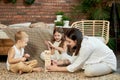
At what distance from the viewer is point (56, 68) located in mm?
3883

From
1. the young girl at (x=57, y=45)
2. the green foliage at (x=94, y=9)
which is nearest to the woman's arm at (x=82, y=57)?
the young girl at (x=57, y=45)

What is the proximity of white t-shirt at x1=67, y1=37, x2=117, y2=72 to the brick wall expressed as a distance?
2761mm

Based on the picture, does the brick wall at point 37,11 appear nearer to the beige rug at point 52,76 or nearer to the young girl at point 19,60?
the young girl at point 19,60

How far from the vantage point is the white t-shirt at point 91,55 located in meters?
3.67

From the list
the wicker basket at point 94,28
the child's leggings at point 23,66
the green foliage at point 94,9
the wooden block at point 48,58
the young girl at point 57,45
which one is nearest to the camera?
the child's leggings at point 23,66

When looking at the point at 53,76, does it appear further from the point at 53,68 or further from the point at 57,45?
the point at 57,45

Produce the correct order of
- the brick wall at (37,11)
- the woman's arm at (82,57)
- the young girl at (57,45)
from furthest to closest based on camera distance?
the brick wall at (37,11), the young girl at (57,45), the woman's arm at (82,57)

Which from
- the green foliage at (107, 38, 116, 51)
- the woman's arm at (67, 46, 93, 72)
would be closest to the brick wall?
the green foliage at (107, 38, 116, 51)

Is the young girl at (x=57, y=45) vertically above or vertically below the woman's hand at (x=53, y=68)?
above

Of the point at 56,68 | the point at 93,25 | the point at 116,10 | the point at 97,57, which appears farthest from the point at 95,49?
the point at 116,10

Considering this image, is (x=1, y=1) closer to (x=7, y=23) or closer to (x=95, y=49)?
(x=7, y=23)

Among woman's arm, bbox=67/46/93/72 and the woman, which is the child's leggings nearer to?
the woman

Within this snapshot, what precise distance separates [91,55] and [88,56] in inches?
2.4

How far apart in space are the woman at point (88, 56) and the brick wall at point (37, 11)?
2736 mm
